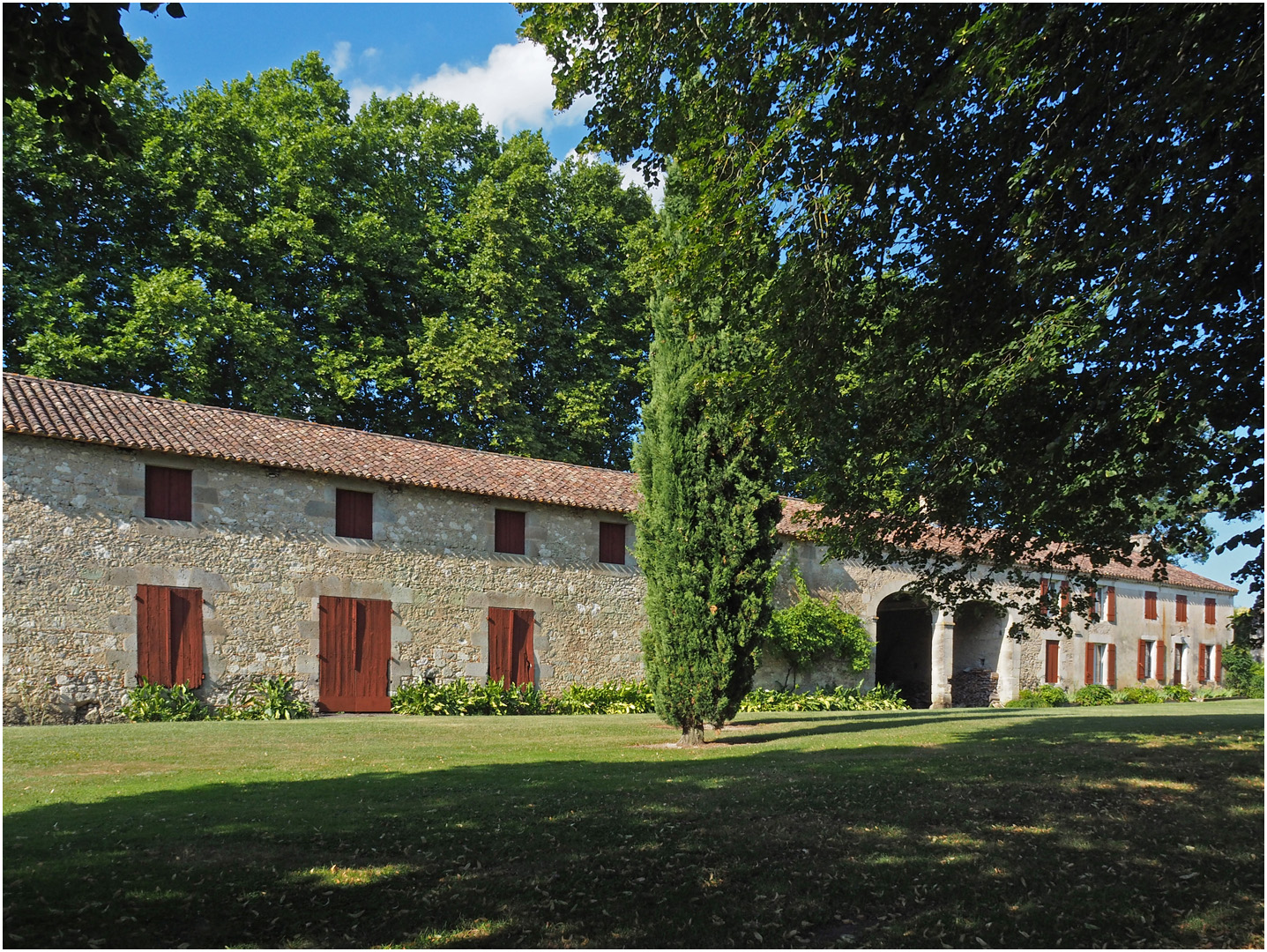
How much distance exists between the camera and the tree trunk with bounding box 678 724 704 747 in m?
11.9

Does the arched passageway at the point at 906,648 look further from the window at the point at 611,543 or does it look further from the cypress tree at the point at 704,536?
the cypress tree at the point at 704,536

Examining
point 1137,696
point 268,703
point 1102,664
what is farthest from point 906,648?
point 268,703

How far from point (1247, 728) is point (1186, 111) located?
33.3 feet

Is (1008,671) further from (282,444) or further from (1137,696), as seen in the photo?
(282,444)

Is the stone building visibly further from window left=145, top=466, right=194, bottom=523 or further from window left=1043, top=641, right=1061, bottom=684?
window left=1043, top=641, right=1061, bottom=684

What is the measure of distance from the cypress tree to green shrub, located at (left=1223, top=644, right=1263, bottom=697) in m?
27.1

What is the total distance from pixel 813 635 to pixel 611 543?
553 cm

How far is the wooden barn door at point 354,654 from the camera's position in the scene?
17.1 metres

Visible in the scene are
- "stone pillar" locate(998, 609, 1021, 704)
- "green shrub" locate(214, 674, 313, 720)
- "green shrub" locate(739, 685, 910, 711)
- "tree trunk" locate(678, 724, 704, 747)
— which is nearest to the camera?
"tree trunk" locate(678, 724, 704, 747)

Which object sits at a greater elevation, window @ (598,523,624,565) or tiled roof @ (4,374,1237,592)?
tiled roof @ (4,374,1237,592)

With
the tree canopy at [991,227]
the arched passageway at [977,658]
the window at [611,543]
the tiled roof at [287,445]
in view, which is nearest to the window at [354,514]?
the tiled roof at [287,445]

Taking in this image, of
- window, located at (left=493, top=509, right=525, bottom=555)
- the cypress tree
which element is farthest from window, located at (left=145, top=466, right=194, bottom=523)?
the cypress tree

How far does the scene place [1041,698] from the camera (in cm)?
2570

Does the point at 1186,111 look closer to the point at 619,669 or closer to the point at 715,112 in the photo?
the point at 715,112
